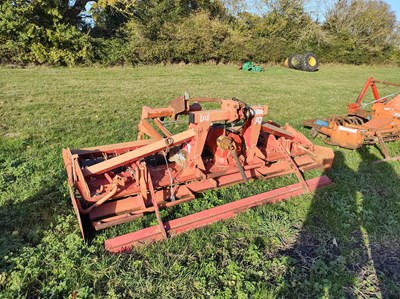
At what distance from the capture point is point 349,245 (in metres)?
3.42

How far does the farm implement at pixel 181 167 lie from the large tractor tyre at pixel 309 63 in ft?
64.9

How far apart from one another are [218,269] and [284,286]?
61 cm

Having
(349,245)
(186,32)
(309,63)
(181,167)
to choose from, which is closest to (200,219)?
(181,167)

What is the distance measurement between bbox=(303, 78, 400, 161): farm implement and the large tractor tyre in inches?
652

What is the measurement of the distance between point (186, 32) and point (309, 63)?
32.5 ft

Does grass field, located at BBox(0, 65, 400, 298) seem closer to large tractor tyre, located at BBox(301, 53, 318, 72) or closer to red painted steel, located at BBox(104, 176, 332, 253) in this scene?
red painted steel, located at BBox(104, 176, 332, 253)

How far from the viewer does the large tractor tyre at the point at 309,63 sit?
22859 mm

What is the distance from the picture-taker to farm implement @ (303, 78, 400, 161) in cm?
584

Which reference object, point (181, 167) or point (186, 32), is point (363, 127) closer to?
point (181, 167)

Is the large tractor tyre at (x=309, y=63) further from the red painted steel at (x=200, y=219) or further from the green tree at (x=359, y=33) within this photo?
the red painted steel at (x=200, y=219)

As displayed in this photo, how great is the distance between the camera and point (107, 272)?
8.92 feet

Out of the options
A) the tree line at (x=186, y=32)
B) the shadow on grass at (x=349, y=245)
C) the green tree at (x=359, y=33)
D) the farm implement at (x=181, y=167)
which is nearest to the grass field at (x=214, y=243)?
the shadow on grass at (x=349, y=245)

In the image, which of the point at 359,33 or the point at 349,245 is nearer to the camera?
the point at 349,245

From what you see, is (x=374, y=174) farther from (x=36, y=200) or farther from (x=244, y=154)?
(x=36, y=200)
